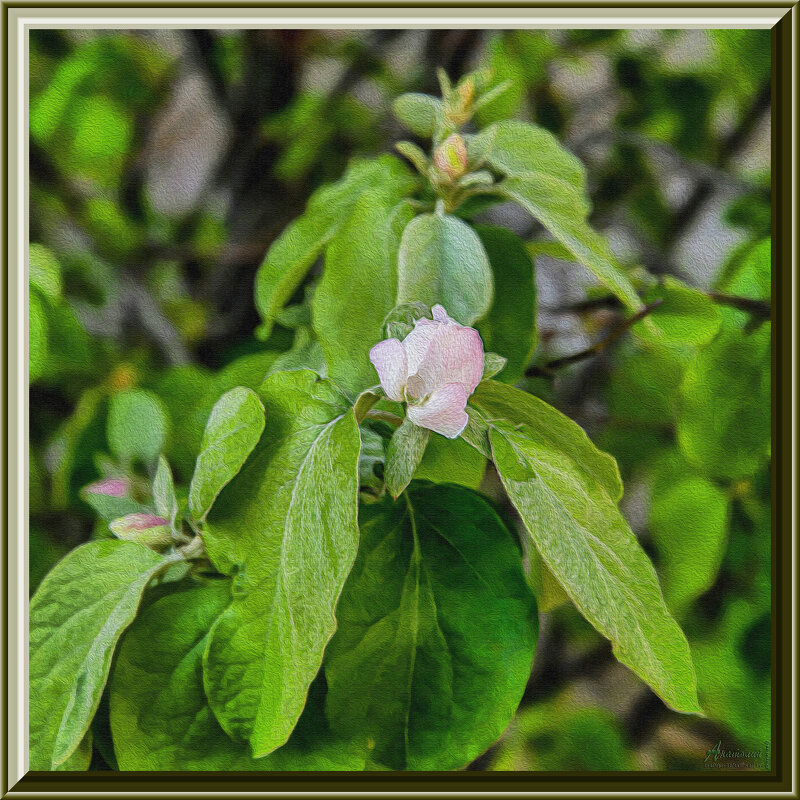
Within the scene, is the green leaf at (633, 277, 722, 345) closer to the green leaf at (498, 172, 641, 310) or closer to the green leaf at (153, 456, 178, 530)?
the green leaf at (498, 172, 641, 310)

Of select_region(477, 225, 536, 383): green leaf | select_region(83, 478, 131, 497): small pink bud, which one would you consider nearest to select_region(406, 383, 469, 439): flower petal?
select_region(477, 225, 536, 383): green leaf

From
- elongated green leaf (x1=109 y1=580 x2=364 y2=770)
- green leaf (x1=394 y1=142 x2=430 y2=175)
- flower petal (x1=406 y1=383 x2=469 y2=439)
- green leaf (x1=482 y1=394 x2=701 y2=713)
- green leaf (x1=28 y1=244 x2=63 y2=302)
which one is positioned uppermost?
green leaf (x1=394 y1=142 x2=430 y2=175)

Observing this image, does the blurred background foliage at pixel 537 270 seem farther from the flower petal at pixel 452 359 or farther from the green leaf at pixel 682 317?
the flower petal at pixel 452 359

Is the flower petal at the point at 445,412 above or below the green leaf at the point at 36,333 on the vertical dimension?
below

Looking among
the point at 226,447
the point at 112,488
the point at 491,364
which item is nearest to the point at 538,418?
the point at 491,364

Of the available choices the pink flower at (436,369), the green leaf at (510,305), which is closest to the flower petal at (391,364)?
the pink flower at (436,369)

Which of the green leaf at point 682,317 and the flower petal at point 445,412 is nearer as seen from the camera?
the flower petal at point 445,412

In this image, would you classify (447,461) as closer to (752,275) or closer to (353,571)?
(353,571)
